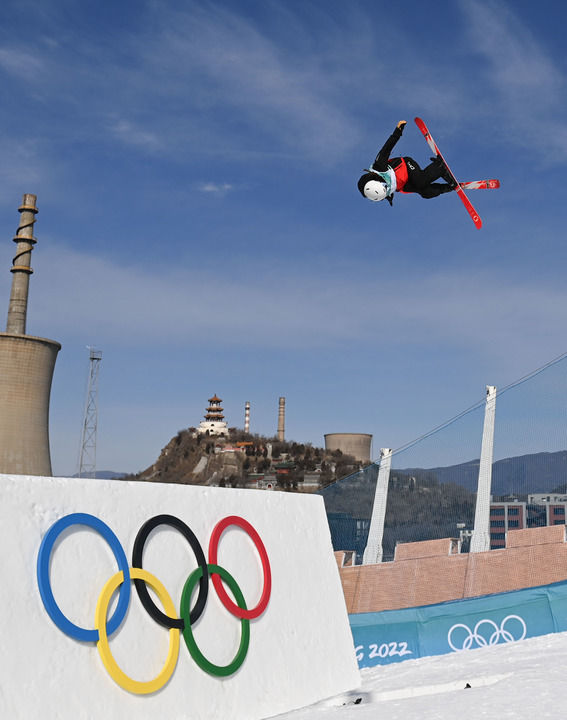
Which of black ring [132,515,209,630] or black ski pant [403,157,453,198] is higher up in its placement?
black ski pant [403,157,453,198]

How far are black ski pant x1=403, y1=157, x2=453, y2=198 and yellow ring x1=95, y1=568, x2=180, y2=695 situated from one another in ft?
16.5

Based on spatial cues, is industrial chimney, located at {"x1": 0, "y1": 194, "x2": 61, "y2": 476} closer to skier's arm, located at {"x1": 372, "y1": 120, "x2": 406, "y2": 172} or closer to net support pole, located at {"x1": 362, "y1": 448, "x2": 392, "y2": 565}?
net support pole, located at {"x1": 362, "y1": 448, "x2": 392, "y2": 565}

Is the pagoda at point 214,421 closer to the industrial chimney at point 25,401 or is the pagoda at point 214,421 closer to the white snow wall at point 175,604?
the industrial chimney at point 25,401

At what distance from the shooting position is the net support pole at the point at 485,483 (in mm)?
9266

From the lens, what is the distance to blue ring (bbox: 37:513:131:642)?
4977mm

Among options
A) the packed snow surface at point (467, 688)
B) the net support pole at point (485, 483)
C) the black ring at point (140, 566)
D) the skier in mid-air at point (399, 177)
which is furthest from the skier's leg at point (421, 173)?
the packed snow surface at point (467, 688)

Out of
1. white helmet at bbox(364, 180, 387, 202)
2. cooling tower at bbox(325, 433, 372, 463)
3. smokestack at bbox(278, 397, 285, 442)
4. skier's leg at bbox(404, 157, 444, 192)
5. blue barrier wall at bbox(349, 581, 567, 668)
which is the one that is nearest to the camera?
white helmet at bbox(364, 180, 387, 202)

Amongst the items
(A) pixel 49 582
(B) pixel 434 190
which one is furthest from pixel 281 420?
(A) pixel 49 582

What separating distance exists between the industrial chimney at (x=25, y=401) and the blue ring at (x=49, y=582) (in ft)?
104

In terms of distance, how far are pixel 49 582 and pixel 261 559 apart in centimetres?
265

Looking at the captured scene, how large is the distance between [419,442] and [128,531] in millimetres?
5318

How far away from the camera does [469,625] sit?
29.5 feet

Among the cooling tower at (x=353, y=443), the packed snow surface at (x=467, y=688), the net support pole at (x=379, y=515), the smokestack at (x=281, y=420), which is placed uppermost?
the smokestack at (x=281, y=420)

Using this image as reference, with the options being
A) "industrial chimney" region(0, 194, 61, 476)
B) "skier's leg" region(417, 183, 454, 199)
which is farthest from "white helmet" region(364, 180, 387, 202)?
"industrial chimney" region(0, 194, 61, 476)
